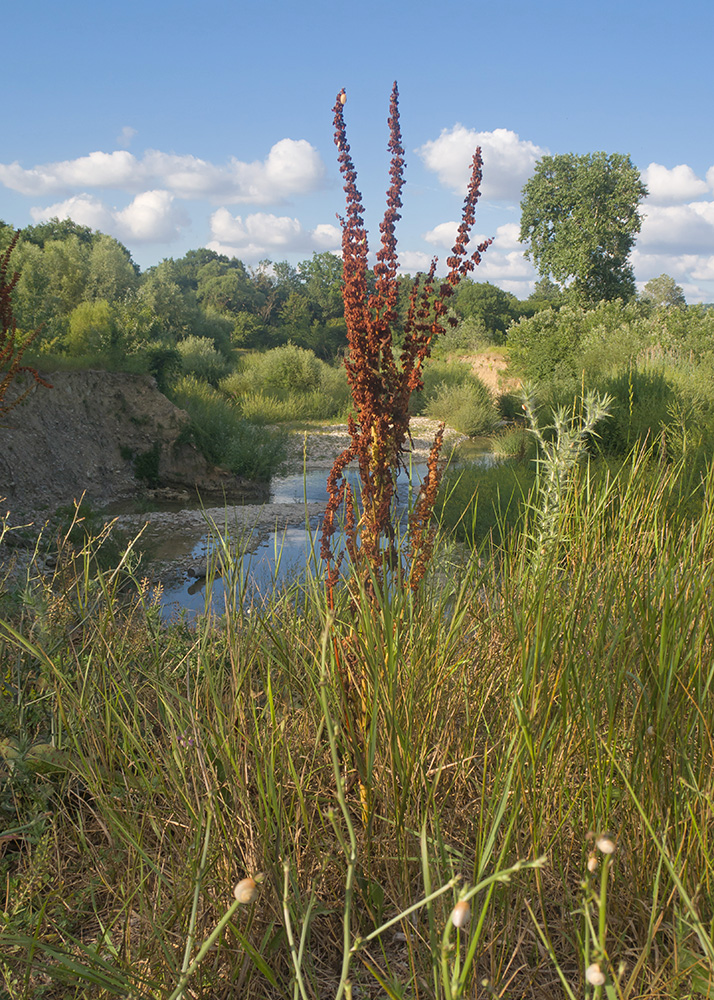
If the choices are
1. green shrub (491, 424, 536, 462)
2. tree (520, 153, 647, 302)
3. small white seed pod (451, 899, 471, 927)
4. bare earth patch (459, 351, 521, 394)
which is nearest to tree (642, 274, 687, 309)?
tree (520, 153, 647, 302)

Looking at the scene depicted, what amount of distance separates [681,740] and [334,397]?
19.2 m

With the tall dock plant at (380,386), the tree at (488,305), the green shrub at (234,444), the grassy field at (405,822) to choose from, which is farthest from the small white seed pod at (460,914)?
the tree at (488,305)

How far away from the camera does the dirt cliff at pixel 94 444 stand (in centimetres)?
838

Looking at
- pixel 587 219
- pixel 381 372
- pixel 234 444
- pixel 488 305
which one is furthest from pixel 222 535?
pixel 488 305

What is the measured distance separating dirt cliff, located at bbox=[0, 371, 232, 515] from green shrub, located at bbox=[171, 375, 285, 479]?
0.23 metres

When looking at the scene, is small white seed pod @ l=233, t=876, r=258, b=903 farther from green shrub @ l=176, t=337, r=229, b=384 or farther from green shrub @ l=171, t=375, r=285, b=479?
green shrub @ l=176, t=337, r=229, b=384

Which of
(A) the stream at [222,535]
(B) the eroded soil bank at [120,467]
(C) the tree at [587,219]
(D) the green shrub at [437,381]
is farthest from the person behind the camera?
(C) the tree at [587,219]

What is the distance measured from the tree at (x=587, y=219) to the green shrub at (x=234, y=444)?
3100cm

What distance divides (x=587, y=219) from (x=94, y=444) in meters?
34.4

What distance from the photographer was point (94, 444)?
9594mm

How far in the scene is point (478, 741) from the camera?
171cm

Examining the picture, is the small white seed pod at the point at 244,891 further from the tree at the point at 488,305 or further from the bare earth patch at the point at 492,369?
the tree at the point at 488,305

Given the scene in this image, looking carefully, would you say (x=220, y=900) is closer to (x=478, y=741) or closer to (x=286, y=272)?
(x=478, y=741)

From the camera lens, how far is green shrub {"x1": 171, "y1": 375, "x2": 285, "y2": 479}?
10.4 m
